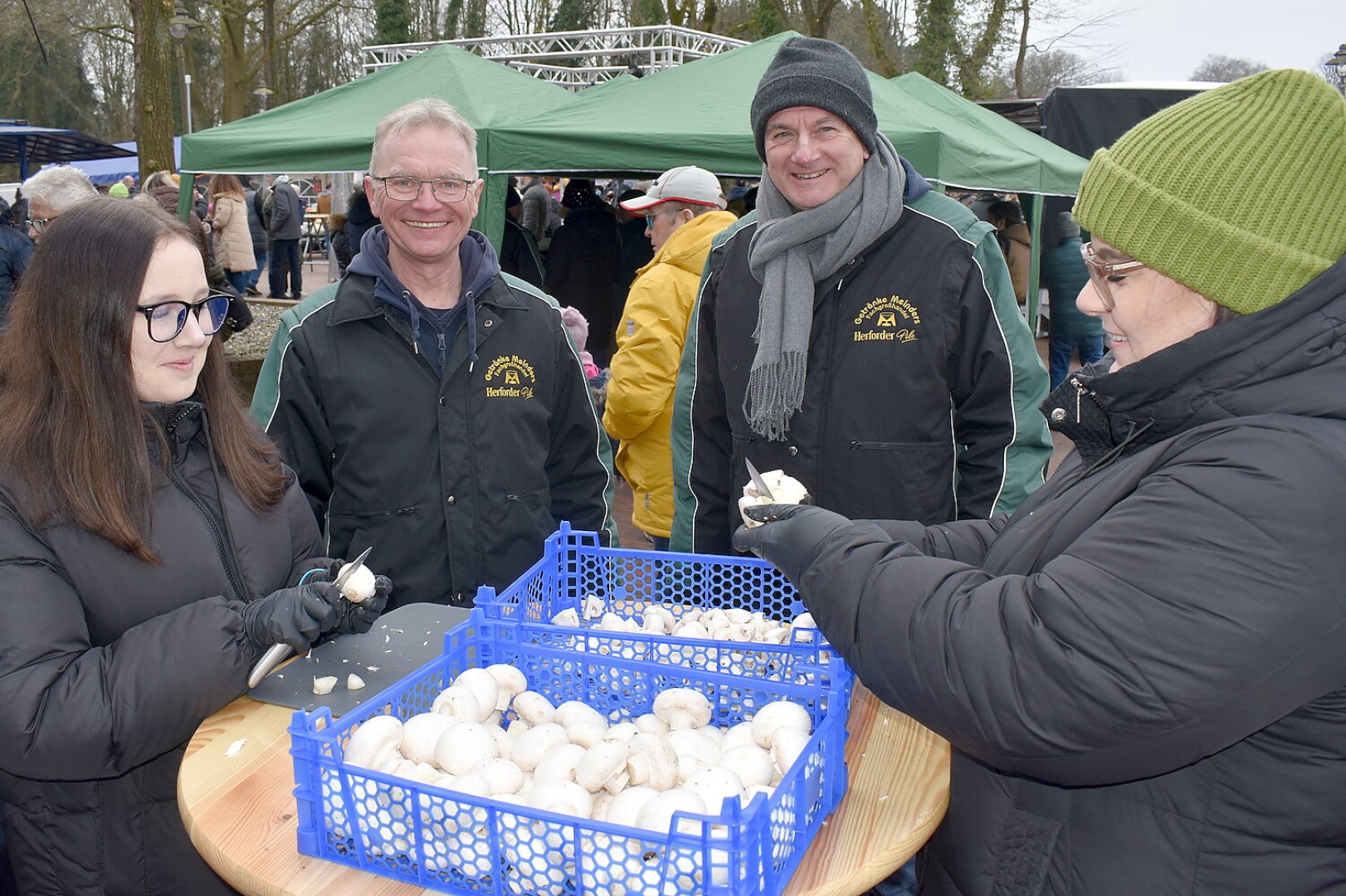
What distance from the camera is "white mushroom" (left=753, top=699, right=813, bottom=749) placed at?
4.80 feet

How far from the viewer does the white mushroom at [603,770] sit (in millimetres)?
1376

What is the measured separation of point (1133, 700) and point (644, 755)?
64cm

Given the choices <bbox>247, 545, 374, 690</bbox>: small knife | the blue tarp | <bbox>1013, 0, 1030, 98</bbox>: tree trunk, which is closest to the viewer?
<bbox>247, 545, 374, 690</bbox>: small knife

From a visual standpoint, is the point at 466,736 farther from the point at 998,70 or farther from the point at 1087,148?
the point at 998,70

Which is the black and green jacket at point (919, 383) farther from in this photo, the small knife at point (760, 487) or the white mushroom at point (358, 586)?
the white mushroom at point (358, 586)

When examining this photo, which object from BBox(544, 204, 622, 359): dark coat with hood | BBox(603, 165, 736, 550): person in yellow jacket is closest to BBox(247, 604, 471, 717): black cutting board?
BBox(603, 165, 736, 550): person in yellow jacket

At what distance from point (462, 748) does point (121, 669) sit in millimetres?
655

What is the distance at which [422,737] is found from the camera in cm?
143

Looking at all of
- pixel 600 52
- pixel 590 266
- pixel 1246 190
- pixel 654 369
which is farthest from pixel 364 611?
pixel 600 52

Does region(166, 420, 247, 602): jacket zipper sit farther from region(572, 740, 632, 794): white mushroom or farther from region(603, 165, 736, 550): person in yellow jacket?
region(603, 165, 736, 550): person in yellow jacket

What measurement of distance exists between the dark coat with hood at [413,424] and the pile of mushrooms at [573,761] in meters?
1.07

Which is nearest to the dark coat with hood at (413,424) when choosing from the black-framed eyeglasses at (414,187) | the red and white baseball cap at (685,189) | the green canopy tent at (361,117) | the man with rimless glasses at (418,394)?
the man with rimless glasses at (418,394)

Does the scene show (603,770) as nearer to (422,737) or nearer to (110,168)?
(422,737)

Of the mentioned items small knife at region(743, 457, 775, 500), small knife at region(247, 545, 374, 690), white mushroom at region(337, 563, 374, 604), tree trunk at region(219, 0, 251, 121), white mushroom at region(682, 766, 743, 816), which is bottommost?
small knife at region(247, 545, 374, 690)
